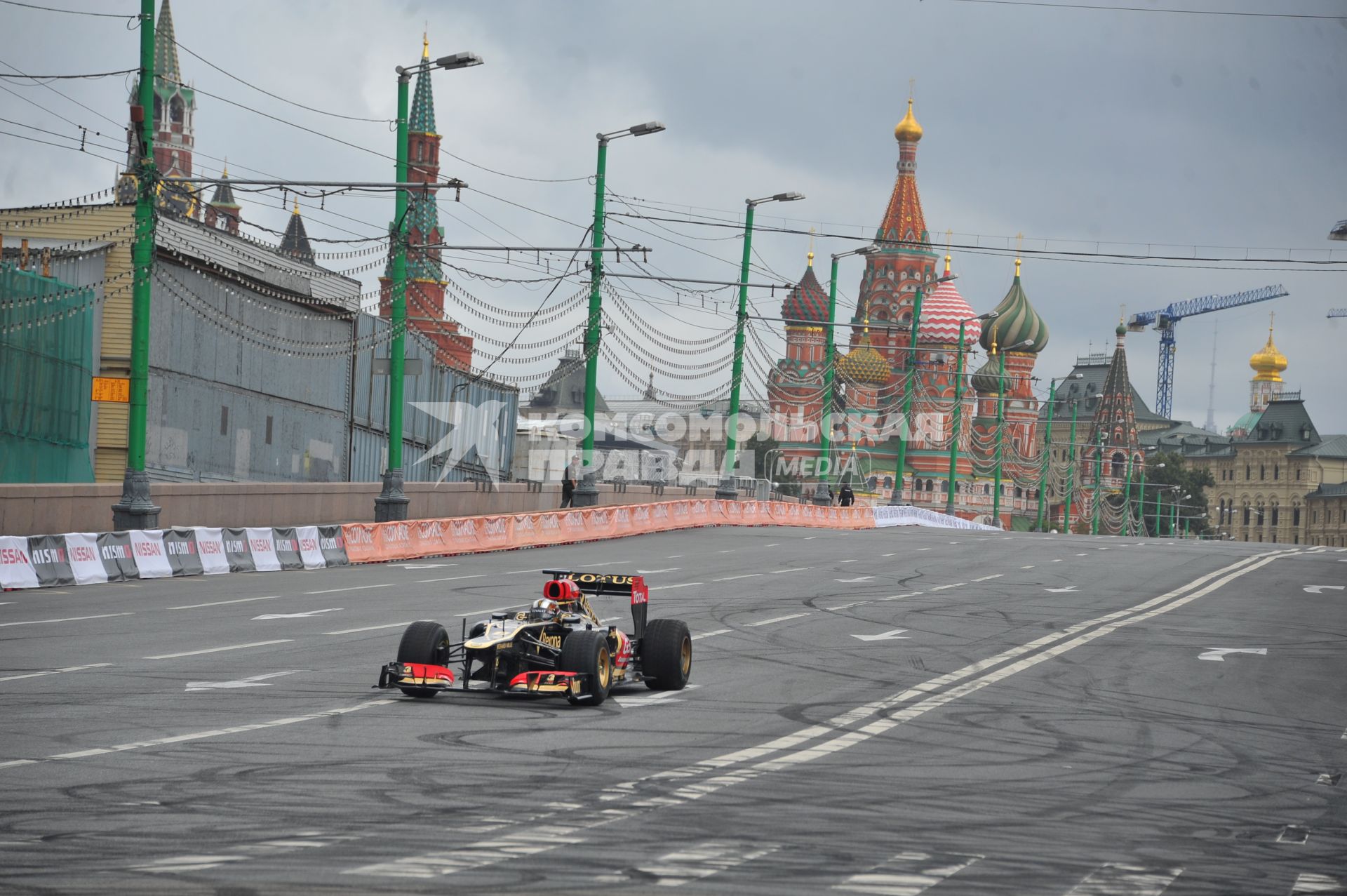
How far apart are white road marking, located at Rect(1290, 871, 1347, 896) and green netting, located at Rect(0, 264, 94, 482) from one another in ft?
116

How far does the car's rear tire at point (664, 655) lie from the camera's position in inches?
598

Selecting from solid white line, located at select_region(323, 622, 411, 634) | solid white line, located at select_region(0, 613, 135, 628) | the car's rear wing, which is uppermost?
the car's rear wing

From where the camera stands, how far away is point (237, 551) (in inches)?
1197

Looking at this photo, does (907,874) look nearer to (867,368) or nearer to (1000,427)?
(1000,427)

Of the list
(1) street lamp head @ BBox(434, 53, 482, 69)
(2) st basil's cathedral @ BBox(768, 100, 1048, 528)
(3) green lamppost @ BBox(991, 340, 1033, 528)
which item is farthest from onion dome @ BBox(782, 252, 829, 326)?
(1) street lamp head @ BBox(434, 53, 482, 69)

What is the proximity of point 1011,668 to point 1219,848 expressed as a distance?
8.68m

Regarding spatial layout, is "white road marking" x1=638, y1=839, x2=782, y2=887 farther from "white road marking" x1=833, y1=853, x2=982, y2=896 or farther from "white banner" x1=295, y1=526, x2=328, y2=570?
"white banner" x1=295, y1=526, x2=328, y2=570

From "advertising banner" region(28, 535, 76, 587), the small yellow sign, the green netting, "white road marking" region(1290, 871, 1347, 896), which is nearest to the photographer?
"white road marking" region(1290, 871, 1347, 896)

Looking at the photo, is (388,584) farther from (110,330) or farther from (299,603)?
(110,330)

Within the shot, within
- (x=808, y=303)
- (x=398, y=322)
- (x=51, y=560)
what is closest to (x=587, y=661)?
(x=51, y=560)

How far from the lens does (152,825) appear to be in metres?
8.88

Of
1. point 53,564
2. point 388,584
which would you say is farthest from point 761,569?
point 53,564

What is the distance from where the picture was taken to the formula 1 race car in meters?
14.0

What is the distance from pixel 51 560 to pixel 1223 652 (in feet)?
56.1
